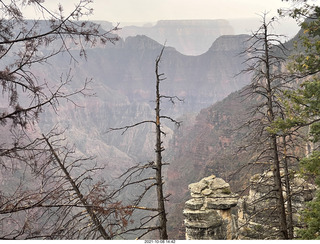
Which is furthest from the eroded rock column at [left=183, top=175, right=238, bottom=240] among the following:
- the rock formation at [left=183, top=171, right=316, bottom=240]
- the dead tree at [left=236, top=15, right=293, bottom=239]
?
the dead tree at [left=236, top=15, right=293, bottom=239]

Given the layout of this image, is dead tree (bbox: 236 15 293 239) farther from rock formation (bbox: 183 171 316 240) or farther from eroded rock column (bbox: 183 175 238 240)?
eroded rock column (bbox: 183 175 238 240)

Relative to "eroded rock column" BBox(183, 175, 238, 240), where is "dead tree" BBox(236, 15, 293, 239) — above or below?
above

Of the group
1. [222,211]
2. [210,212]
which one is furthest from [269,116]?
[222,211]

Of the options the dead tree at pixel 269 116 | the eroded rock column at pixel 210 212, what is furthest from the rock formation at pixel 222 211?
the dead tree at pixel 269 116

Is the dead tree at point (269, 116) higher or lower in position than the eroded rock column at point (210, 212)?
higher

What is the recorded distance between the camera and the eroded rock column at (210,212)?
1522 cm

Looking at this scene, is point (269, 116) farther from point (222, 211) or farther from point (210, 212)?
point (222, 211)

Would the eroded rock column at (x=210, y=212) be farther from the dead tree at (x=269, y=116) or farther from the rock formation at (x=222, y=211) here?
→ the dead tree at (x=269, y=116)

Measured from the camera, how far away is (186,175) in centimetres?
7738

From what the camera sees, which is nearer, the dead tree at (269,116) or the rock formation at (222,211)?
the dead tree at (269,116)

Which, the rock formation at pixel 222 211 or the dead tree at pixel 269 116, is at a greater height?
the dead tree at pixel 269 116

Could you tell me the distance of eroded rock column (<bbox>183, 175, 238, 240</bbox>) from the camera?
15219 millimetres

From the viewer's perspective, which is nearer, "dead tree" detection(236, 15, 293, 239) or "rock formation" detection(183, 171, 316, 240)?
"dead tree" detection(236, 15, 293, 239)

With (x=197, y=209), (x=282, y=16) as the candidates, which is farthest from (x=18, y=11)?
(x=197, y=209)
